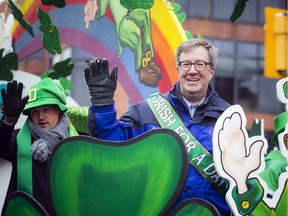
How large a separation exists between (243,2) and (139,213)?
3.62 feet

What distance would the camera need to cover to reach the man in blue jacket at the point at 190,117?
3.01m

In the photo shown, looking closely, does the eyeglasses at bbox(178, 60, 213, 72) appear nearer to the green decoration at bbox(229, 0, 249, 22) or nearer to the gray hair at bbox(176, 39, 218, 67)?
the gray hair at bbox(176, 39, 218, 67)

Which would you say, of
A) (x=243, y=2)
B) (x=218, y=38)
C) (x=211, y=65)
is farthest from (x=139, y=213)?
→ (x=218, y=38)

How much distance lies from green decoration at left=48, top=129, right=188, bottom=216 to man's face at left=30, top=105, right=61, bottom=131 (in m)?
0.53

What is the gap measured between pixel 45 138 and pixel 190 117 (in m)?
0.72

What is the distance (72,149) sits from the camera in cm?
276

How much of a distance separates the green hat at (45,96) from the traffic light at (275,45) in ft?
7.58

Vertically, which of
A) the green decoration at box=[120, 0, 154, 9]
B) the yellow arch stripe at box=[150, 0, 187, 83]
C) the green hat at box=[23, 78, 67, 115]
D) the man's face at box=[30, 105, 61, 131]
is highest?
the green decoration at box=[120, 0, 154, 9]

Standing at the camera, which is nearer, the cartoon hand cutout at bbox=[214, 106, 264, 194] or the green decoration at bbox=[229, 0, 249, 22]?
the cartoon hand cutout at bbox=[214, 106, 264, 194]

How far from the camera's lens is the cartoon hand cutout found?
→ 286 cm

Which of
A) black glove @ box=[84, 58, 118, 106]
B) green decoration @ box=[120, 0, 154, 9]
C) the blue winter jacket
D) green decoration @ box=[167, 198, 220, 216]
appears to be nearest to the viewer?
green decoration @ box=[167, 198, 220, 216]

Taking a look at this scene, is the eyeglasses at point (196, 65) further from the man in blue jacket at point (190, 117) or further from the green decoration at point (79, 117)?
the green decoration at point (79, 117)

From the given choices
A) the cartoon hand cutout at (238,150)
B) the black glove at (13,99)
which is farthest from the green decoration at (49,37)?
the cartoon hand cutout at (238,150)

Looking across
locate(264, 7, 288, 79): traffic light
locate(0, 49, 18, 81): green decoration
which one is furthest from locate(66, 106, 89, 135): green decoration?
locate(264, 7, 288, 79): traffic light
